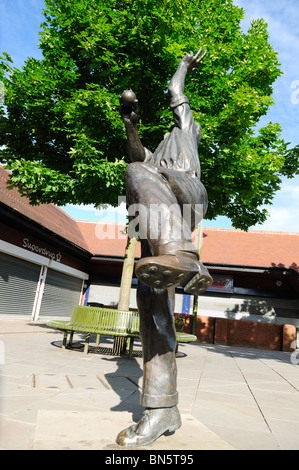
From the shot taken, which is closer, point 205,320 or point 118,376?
point 118,376

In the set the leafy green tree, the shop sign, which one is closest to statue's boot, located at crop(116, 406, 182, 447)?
the leafy green tree

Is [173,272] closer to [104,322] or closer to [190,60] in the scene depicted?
[190,60]

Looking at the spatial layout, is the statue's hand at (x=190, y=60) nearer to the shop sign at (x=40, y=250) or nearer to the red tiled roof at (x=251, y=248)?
the shop sign at (x=40, y=250)

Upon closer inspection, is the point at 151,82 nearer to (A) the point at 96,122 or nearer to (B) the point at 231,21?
(A) the point at 96,122

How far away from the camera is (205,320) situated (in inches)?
549

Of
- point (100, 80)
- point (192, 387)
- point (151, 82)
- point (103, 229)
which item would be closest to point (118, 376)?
point (192, 387)

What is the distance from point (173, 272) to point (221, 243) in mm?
19194

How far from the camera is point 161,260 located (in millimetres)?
1391

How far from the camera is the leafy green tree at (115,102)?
7250mm

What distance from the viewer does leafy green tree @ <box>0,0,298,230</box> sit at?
285 inches

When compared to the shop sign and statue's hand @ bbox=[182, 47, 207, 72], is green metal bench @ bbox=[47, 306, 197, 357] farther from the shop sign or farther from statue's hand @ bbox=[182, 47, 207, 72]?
the shop sign

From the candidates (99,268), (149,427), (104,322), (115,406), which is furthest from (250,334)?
(149,427)

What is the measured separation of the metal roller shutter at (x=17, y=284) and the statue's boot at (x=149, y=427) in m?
11.3

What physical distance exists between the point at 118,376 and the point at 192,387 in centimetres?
103
